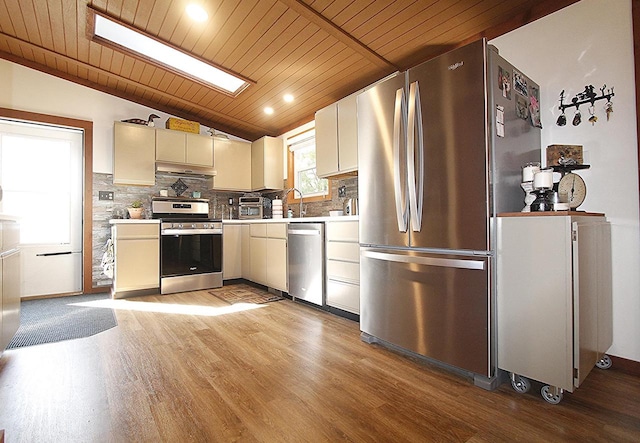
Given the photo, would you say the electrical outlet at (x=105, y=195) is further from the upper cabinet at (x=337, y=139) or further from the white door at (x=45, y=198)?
the upper cabinet at (x=337, y=139)

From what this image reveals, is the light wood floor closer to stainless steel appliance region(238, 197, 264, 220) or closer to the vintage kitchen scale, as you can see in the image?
the vintage kitchen scale

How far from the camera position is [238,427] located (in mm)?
1319

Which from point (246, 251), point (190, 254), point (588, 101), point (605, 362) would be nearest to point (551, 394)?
point (605, 362)

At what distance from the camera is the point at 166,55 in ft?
10.8

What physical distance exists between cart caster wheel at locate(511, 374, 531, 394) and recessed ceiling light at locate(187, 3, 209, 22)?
127 inches

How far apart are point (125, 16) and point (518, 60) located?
314 centimetres

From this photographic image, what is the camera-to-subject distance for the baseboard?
1.79 m

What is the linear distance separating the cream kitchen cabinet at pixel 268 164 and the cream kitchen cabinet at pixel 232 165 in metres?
0.16

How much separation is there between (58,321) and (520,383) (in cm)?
359

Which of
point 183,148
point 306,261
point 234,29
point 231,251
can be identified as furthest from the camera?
point 231,251

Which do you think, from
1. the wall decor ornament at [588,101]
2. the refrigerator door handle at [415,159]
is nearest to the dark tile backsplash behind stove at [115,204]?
the refrigerator door handle at [415,159]

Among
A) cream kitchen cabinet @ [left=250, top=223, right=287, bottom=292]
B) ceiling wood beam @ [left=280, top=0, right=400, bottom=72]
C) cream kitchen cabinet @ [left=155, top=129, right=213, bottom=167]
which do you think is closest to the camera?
ceiling wood beam @ [left=280, top=0, right=400, bottom=72]

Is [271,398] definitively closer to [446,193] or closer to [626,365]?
[446,193]

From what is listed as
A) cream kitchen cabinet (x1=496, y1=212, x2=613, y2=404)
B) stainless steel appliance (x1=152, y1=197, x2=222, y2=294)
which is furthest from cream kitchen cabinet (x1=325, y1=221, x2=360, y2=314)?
stainless steel appliance (x1=152, y1=197, x2=222, y2=294)
